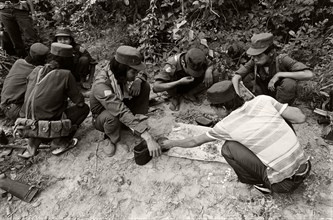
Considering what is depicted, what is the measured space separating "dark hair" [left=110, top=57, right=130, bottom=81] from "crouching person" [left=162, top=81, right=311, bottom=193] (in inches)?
41.5

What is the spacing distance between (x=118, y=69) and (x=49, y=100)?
0.89 m

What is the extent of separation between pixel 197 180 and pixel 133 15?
370 cm

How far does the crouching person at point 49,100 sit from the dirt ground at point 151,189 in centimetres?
36

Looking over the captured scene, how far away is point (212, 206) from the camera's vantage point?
2553 mm

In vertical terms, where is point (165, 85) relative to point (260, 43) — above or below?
below

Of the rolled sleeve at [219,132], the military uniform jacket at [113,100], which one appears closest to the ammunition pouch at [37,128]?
the military uniform jacket at [113,100]

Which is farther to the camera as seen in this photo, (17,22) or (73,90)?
(17,22)

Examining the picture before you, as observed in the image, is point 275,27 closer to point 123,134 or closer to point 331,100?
point 331,100

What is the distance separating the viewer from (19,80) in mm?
3301

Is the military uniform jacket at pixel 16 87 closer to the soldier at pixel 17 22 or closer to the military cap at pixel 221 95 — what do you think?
the soldier at pixel 17 22

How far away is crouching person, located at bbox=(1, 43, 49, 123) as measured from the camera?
10.8 ft

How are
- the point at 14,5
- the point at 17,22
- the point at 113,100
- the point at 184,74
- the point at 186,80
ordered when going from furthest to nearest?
1. the point at 17,22
2. the point at 14,5
3. the point at 184,74
4. the point at 186,80
5. the point at 113,100

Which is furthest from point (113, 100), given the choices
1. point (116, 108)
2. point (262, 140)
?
point (262, 140)

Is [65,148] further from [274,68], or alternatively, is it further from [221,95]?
[274,68]
